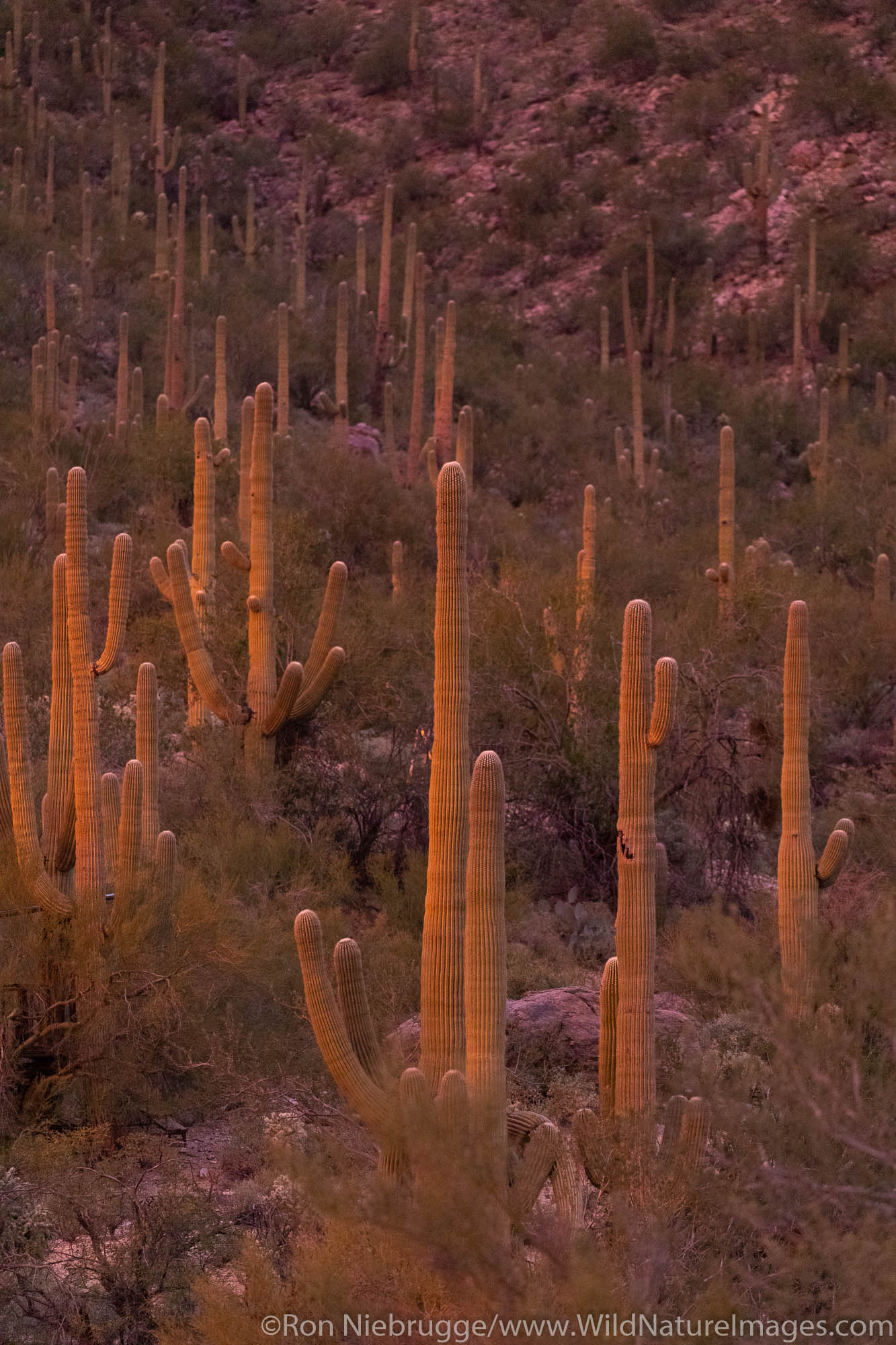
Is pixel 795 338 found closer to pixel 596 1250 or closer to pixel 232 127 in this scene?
pixel 232 127

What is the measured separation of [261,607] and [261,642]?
263mm

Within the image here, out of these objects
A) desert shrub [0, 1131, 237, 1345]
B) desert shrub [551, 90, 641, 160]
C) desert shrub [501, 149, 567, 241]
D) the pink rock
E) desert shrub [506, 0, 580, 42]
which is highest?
desert shrub [506, 0, 580, 42]

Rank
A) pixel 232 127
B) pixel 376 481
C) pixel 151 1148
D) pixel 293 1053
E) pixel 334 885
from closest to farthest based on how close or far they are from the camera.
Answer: pixel 151 1148
pixel 293 1053
pixel 334 885
pixel 376 481
pixel 232 127

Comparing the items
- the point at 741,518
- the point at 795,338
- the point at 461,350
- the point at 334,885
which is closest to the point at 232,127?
the point at 461,350

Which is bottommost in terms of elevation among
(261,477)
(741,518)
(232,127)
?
(741,518)

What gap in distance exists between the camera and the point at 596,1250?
429cm

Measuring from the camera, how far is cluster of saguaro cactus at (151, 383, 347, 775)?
11.2 meters

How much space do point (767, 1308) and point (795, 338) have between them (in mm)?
24826

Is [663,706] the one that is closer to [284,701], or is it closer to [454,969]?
[454,969]

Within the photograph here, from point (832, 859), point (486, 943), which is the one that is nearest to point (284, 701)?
point (832, 859)

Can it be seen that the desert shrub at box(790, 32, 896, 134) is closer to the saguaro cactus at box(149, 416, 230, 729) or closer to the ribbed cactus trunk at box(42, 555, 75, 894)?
the saguaro cactus at box(149, 416, 230, 729)

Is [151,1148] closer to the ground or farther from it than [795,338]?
closer to the ground

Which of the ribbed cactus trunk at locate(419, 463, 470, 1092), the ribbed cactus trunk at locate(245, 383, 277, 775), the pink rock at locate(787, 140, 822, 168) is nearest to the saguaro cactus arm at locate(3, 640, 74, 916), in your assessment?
the ribbed cactus trunk at locate(419, 463, 470, 1092)

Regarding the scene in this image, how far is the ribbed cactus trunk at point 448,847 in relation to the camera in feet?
18.3
